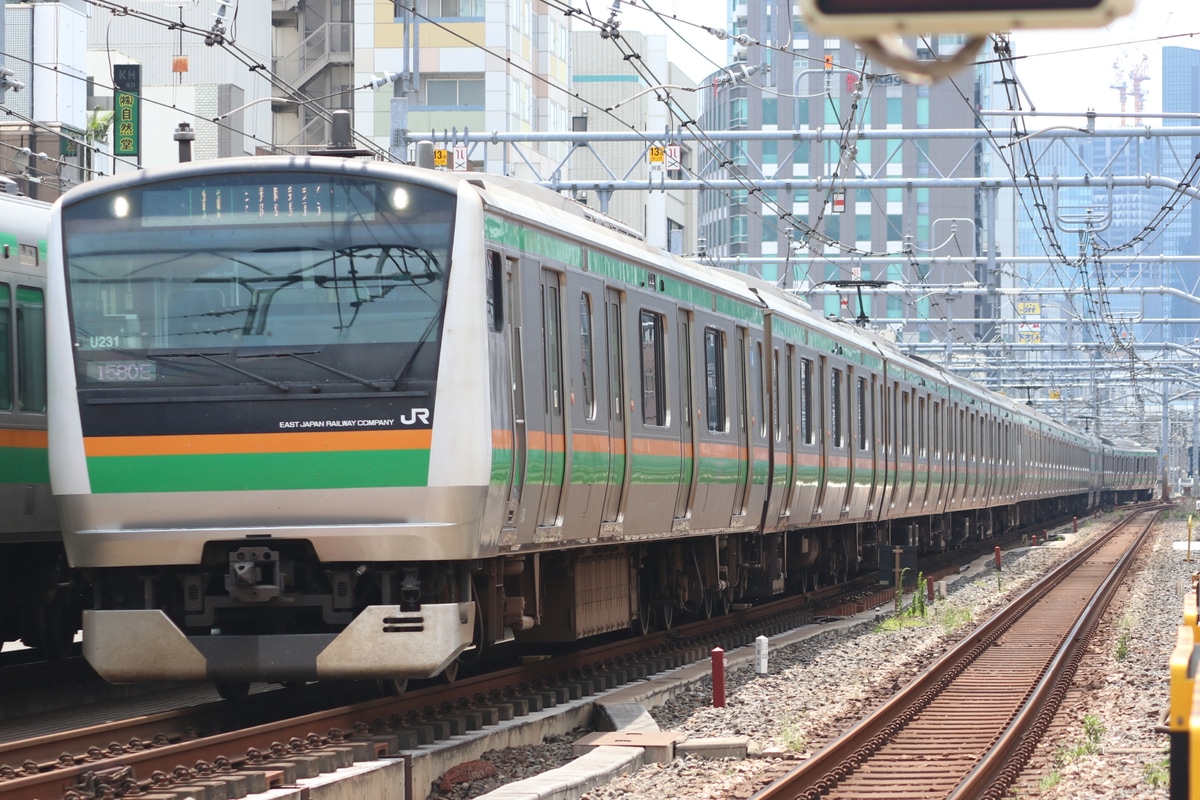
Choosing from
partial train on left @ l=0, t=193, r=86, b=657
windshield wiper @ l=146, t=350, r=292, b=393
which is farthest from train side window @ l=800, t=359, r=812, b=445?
windshield wiper @ l=146, t=350, r=292, b=393

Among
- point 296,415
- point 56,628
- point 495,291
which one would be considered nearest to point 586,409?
point 495,291

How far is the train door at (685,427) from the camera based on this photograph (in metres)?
14.0

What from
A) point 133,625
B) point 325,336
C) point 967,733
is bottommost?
point 967,733

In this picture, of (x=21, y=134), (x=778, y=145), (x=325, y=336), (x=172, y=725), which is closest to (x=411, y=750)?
(x=172, y=725)

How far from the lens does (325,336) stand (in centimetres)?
983

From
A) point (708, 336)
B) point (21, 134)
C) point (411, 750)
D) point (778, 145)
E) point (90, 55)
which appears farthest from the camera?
point (778, 145)

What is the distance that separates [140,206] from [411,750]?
333 cm

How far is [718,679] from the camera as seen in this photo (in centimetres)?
1249

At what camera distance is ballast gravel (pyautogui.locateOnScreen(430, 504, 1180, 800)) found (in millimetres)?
9641

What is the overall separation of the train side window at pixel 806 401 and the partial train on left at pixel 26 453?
27.1ft

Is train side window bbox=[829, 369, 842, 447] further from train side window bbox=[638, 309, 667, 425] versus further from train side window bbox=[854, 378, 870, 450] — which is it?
train side window bbox=[638, 309, 667, 425]

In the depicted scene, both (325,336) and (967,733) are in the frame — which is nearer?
(325,336)

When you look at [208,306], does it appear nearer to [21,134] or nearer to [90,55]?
[21,134]

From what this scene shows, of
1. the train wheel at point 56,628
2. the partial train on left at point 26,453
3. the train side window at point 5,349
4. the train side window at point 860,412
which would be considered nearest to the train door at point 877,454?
the train side window at point 860,412
